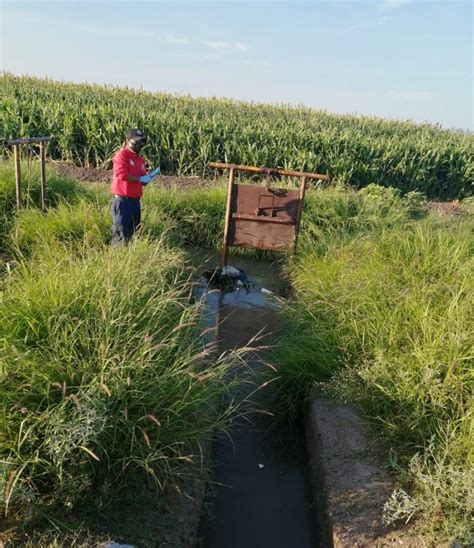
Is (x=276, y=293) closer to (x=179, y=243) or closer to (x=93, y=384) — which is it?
(x=179, y=243)

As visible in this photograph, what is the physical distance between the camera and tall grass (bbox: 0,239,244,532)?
7.80ft

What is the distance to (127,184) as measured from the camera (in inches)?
227

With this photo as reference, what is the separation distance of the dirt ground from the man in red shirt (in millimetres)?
4195

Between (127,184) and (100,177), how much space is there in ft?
17.0

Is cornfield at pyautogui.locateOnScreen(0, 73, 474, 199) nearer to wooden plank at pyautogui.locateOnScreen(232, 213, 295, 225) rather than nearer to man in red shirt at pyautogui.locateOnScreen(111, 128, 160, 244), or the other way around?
wooden plank at pyautogui.locateOnScreen(232, 213, 295, 225)

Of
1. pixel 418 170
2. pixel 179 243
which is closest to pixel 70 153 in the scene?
pixel 179 243

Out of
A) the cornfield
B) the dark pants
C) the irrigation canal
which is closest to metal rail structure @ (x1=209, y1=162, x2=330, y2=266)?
the dark pants

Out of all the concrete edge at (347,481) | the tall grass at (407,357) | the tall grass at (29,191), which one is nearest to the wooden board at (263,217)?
the tall grass at (407,357)

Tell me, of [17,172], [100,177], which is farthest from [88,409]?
[100,177]

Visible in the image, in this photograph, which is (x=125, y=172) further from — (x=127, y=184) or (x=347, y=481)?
(x=347, y=481)

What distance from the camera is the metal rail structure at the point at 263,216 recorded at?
22.0ft

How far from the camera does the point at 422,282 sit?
4.47 m

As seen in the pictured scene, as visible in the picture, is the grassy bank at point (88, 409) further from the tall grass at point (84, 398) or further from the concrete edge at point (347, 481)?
the concrete edge at point (347, 481)

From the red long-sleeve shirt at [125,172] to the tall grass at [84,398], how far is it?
2.61 m
